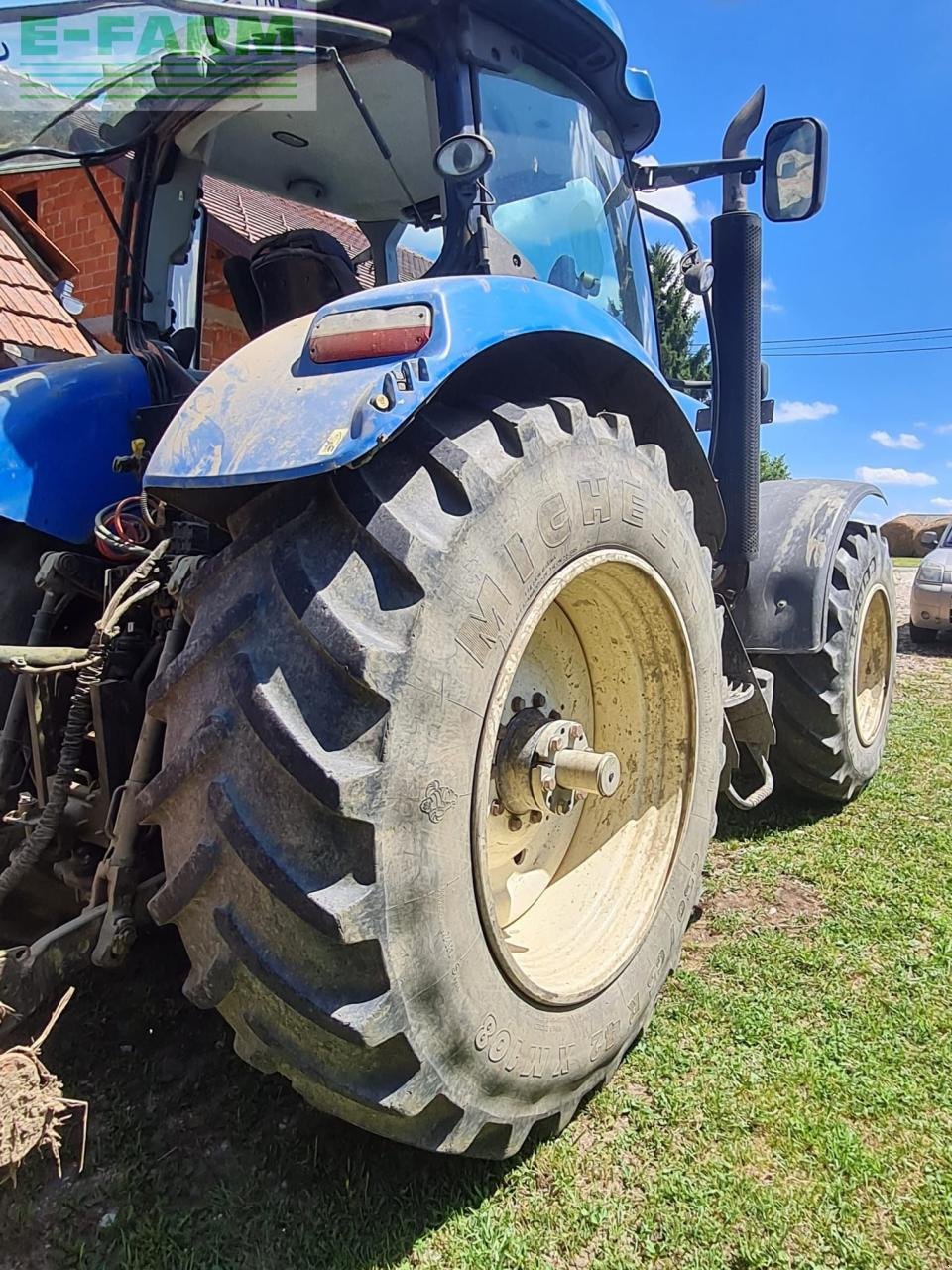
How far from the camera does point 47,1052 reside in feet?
7.25

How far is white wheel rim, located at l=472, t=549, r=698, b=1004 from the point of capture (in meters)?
2.18

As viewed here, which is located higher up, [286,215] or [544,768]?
[286,215]

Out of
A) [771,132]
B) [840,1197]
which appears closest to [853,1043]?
[840,1197]

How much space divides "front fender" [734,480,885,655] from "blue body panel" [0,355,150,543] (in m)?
2.21

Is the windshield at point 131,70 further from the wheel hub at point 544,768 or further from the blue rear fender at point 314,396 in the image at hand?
the wheel hub at point 544,768

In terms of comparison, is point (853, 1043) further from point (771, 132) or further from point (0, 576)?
point (771, 132)

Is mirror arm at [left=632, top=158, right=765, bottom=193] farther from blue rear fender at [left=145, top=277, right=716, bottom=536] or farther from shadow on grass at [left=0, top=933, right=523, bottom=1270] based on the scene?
shadow on grass at [left=0, top=933, right=523, bottom=1270]

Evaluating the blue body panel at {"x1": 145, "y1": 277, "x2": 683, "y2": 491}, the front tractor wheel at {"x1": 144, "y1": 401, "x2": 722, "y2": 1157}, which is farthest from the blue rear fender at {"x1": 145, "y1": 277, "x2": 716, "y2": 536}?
the front tractor wheel at {"x1": 144, "y1": 401, "x2": 722, "y2": 1157}

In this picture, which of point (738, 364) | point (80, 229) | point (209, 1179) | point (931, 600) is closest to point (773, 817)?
point (738, 364)

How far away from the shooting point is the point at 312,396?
1.45m

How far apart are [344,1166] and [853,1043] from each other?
132 cm

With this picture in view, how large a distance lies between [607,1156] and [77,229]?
10.3 m

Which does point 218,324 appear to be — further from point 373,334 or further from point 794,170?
point 373,334

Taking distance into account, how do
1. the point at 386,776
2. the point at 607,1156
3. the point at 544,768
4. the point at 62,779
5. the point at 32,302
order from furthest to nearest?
1. the point at 32,302
2. the point at 544,768
3. the point at 607,1156
4. the point at 62,779
5. the point at 386,776
